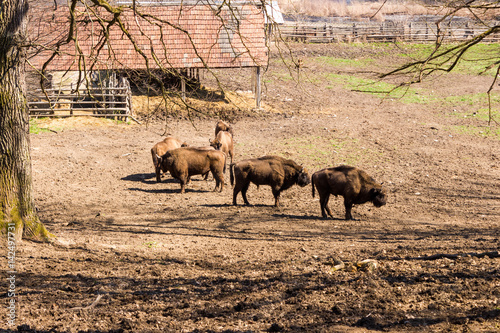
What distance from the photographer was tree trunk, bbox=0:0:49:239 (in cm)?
696

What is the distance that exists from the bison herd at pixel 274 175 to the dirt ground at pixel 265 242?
0.42 meters

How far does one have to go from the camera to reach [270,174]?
12.0 meters

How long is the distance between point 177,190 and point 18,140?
6.58 m

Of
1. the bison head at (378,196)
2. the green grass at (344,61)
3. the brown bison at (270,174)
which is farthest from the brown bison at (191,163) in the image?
the green grass at (344,61)

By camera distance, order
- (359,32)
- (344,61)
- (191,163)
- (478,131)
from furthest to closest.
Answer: (359,32), (344,61), (478,131), (191,163)

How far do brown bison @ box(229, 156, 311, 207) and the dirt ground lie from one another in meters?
0.50

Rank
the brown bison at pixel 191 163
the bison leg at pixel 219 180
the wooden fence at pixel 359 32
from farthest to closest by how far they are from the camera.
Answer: the wooden fence at pixel 359 32
the bison leg at pixel 219 180
the brown bison at pixel 191 163

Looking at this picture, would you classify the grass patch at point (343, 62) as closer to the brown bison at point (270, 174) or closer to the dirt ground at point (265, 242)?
the dirt ground at point (265, 242)

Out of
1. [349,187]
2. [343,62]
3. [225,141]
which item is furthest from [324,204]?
[343,62]

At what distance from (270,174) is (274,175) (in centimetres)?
10

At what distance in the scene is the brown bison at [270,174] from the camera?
39.1ft

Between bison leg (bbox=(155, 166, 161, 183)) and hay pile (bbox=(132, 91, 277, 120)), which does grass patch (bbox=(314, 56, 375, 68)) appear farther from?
bison leg (bbox=(155, 166, 161, 183))

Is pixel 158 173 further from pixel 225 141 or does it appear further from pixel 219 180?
pixel 225 141

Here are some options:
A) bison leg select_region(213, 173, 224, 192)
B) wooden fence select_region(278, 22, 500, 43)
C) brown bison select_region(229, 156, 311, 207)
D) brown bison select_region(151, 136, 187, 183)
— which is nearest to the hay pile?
brown bison select_region(151, 136, 187, 183)
